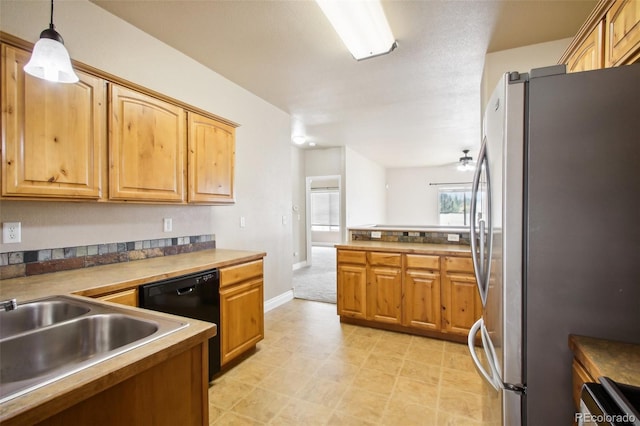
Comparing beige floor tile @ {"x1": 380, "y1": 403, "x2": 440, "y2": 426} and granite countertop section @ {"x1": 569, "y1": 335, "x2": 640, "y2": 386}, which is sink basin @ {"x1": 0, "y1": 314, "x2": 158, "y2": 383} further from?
beige floor tile @ {"x1": 380, "y1": 403, "x2": 440, "y2": 426}

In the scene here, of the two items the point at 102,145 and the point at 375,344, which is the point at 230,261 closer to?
the point at 102,145

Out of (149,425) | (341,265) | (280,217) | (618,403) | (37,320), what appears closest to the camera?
(618,403)

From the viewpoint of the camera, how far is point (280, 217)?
4074mm

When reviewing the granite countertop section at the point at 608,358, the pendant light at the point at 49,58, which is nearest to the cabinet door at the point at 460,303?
the granite countertop section at the point at 608,358

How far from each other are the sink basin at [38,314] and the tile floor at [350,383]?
3.52 feet

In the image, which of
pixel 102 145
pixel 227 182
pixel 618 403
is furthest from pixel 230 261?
pixel 618 403

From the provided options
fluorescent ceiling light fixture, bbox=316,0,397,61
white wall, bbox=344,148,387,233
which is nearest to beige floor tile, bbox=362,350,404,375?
fluorescent ceiling light fixture, bbox=316,0,397,61

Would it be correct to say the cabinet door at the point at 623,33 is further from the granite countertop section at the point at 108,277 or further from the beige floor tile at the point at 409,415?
the granite countertop section at the point at 108,277

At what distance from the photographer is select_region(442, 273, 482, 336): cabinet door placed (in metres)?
2.70

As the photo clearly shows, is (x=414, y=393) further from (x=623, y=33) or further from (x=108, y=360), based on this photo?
(x=623, y=33)

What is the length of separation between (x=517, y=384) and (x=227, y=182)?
2.44 m

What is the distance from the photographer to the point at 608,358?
0.89 metres

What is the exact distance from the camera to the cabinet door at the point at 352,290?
317 cm

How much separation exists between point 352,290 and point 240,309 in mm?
1290
